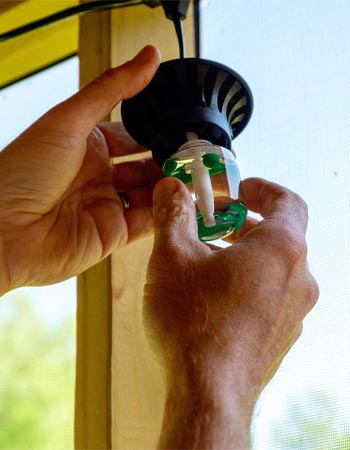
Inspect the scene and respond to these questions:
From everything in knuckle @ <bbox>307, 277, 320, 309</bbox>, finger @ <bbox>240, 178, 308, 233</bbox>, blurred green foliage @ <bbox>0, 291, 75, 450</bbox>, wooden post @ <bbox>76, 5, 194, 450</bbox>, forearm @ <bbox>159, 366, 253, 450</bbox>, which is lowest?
blurred green foliage @ <bbox>0, 291, 75, 450</bbox>

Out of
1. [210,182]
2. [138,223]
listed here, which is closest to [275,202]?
[210,182]

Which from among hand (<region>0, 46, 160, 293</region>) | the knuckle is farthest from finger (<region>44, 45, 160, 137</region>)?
the knuckle

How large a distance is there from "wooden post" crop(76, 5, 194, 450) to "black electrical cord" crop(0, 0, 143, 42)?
302 millimetres

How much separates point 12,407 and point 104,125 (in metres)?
0.36

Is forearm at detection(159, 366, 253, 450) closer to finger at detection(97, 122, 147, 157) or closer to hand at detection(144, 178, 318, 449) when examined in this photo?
hand at detection(144, 178, 318, 449)

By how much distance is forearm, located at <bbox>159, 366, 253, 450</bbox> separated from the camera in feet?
1.22

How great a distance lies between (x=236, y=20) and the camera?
27.9 inches

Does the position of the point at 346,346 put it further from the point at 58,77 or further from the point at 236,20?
the point at 58,77

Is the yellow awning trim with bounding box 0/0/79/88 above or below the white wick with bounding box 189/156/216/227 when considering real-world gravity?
above

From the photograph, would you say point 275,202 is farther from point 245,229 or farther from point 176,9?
point 176,9

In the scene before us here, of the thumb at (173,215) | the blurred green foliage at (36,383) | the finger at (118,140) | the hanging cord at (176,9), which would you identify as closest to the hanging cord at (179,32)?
the hanging cord at (176,9)

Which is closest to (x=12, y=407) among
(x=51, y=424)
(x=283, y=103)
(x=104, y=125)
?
(x=51, y=424)

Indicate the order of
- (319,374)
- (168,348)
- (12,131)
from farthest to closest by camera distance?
1. (12,131)
2. (319,374)
3. (168,348)

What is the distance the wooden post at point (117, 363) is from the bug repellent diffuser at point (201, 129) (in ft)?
0.52
